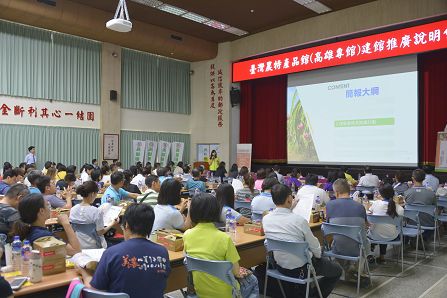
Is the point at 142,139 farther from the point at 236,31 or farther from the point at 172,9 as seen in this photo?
the point at 236,31

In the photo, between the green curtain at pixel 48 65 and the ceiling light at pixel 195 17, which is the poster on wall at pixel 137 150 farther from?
the ceiling light at pixel 195 17

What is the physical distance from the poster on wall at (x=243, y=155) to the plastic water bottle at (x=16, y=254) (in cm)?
1058

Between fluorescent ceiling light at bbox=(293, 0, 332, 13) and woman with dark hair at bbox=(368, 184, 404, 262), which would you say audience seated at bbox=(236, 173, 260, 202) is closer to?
woman with dark hair at bbox=(368, 184, 404, 262)

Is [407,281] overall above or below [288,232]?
below

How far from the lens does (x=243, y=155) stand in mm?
13000

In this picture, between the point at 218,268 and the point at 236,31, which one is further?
the point at 236,31

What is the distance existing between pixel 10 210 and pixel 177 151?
10.8 m

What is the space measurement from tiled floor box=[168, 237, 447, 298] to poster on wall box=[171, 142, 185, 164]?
9.32 meters

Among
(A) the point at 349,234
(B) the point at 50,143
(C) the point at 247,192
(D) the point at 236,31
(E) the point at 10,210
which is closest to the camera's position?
(E) the point at 10,210

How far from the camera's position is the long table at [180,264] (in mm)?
2140

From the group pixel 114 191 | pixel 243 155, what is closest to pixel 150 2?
pixel 243 155

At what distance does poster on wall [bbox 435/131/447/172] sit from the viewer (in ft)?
29.0

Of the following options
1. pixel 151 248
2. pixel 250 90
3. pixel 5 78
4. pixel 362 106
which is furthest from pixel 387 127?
pixel 5 78

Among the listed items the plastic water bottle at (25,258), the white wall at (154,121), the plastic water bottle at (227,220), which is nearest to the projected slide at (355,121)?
the white wall at (154,121)
